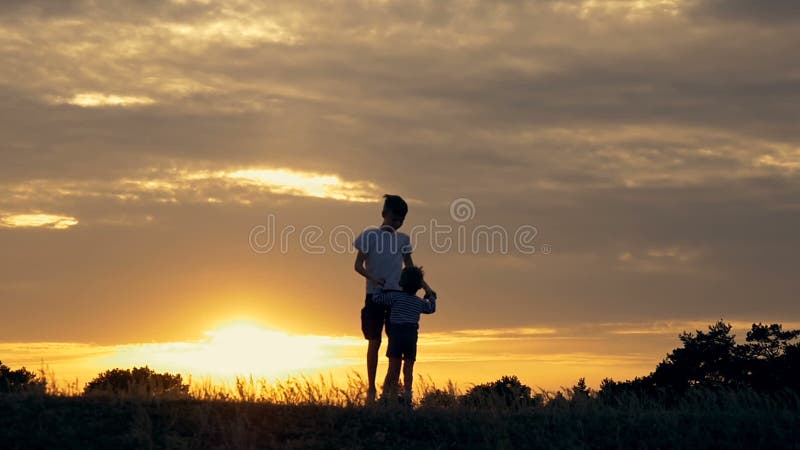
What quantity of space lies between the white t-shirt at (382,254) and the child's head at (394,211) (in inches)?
5.2

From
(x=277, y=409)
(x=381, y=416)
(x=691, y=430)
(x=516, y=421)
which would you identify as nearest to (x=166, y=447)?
(x=277, y=409)

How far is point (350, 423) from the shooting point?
13391 millimetres

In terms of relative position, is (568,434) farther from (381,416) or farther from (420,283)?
(420,283)

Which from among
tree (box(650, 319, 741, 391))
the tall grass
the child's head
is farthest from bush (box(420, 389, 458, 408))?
tree (box(650, 319, 741, 391))

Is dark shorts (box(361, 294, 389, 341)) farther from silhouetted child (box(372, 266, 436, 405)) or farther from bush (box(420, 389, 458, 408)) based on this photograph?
bush (box(420, 389, 458, 408))

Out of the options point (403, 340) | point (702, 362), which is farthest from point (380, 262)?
point (702, 362)

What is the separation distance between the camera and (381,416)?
539 inches

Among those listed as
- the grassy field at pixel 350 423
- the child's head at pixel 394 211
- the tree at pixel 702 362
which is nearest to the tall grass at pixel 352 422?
the grassy field at pixel 350 423

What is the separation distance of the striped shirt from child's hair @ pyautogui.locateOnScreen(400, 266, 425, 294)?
123 mm

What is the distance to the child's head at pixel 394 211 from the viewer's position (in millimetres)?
16375

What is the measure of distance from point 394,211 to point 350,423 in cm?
411

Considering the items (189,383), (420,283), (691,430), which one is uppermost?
(420,283)

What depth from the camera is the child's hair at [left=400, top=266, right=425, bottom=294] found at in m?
15.9

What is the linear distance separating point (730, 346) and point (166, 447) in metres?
30.5
